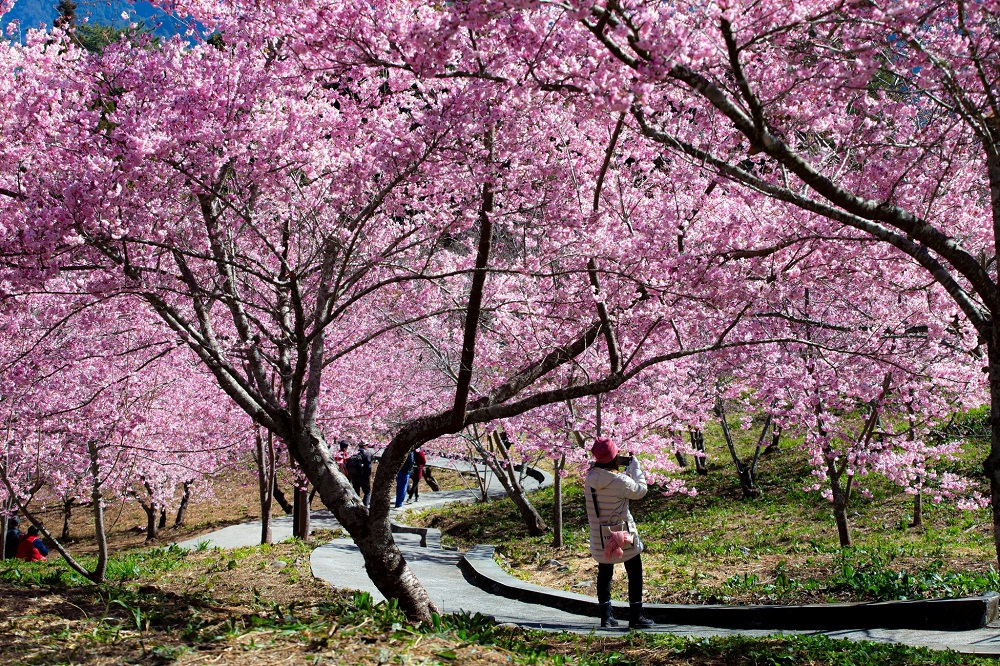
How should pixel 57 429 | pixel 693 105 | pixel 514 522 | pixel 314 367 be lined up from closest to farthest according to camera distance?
pixel 693 105
pixel 314 367
pixel 57 429
pixel 514 522

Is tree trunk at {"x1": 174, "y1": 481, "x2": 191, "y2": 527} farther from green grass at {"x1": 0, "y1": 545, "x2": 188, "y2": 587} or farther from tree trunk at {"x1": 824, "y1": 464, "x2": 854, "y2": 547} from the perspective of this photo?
tree trunk at {"x1": 824, "y1": 464, "x2": 854, "y2": 547}

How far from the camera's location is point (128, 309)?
7.48 meters

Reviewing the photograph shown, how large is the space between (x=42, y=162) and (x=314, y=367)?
2708 millimetres

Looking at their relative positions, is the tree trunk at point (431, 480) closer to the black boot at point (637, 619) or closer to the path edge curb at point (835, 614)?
the path edge curb at point (835, 614)

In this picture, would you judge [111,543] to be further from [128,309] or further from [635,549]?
[635,549]

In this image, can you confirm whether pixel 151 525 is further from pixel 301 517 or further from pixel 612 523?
pixel 612 523

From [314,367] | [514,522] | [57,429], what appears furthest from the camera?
[514,522]

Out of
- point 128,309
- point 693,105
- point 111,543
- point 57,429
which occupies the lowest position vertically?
point 111,543

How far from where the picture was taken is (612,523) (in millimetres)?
7062

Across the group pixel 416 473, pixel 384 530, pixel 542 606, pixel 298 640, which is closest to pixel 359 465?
pixel 416 473

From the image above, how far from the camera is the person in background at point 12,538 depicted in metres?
15.1

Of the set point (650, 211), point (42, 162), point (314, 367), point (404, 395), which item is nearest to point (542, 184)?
point (650, 211)

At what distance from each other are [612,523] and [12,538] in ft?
43.9

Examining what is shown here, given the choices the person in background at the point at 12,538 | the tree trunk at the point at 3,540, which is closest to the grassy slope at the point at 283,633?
the tree trunk at the point at 3,540
